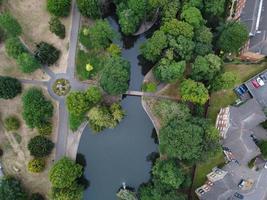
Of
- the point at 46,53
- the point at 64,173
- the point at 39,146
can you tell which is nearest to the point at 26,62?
the point at 46,53

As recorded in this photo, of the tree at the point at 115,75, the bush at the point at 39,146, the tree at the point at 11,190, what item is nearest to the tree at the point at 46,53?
the tree at the point at 115,75

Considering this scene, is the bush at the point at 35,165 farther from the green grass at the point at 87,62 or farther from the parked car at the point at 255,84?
the parked car at the point at 255,84

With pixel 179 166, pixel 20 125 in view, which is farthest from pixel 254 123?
pixel 20 125

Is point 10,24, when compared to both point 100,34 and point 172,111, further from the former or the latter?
point 172,111

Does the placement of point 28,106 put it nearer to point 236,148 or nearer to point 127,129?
point 127,129

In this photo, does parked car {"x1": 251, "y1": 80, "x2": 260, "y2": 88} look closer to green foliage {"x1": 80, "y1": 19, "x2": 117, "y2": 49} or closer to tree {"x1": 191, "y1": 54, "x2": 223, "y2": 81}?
tree {"x1": 191, "y1": 54, "x2": 223, "y2": 81}

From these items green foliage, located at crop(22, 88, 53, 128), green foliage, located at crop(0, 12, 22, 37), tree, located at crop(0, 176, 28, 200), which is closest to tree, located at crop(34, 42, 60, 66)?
green foliage, located at crop(0, 12, 22, 37)
